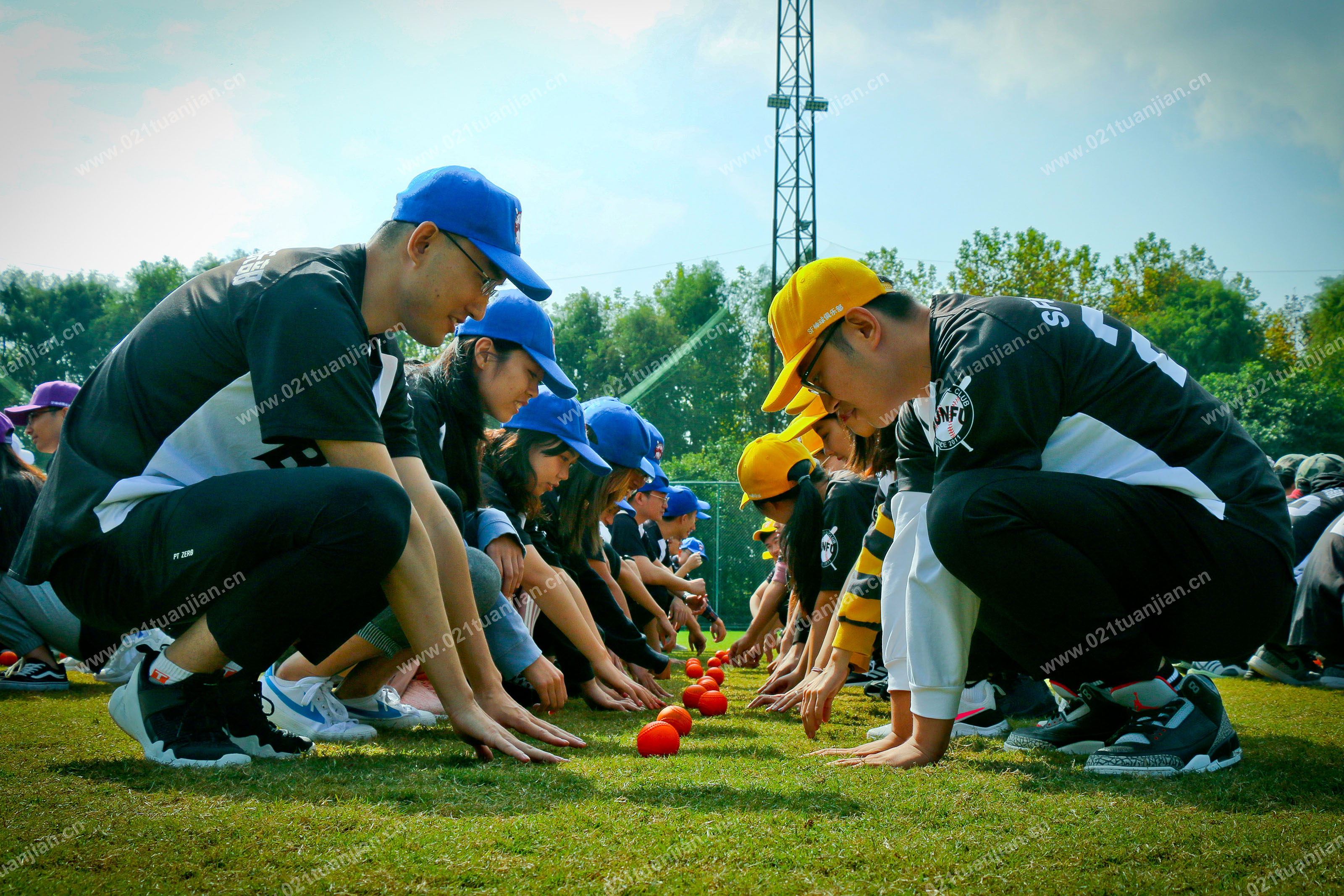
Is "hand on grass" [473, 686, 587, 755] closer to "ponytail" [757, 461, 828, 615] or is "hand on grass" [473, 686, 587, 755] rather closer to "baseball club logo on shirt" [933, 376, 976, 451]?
"baseball club logo on shirt" [933, 376, 976, 451]

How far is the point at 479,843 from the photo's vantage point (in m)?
1.71

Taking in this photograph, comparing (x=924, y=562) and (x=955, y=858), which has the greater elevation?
(x=924, y=562)

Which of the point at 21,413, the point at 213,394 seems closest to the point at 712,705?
the point at 213,394

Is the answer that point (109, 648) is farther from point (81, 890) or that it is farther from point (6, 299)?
point (6, 299)

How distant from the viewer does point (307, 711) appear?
320 cm

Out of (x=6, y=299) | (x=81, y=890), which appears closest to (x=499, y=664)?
(x=81, y=890)

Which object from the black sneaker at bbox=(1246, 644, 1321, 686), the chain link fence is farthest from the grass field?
the chain link fence

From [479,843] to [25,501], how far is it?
201 inches

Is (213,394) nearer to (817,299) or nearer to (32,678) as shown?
(817,299)

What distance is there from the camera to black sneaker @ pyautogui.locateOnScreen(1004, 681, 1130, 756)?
2.99 m

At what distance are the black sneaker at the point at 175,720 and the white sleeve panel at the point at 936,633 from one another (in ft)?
6.56

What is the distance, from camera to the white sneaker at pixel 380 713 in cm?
355

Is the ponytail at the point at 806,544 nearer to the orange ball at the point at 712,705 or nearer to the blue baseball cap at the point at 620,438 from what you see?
the blue baseball cap at the point at 620,438

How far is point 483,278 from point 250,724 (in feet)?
5.00
